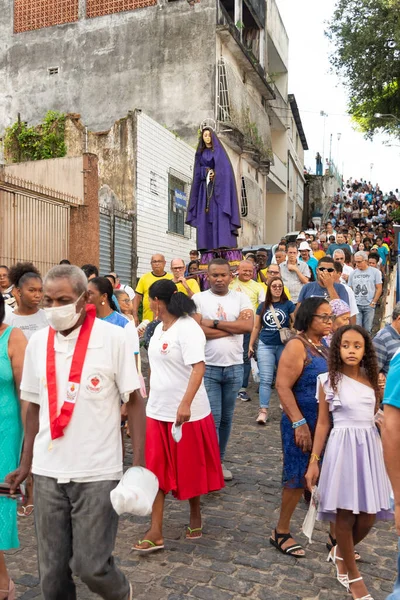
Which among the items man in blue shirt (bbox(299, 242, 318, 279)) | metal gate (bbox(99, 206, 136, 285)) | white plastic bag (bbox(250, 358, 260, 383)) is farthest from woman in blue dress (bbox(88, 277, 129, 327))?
metal gate (bbox(99, 206, 136, 285))

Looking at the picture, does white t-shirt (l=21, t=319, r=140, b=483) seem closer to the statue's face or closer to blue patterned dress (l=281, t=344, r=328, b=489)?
blue patterned dress (l=281, t=344, r=328, b=489)

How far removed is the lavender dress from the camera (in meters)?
3.92

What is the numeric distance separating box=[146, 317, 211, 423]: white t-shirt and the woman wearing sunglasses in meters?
3.50

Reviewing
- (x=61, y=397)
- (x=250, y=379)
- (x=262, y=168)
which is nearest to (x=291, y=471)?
(x=61, y=397)

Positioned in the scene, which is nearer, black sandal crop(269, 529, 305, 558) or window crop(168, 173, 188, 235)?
black sandal crop(269, 529, 305, 558)

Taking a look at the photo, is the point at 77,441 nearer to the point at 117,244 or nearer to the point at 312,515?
the point at 312,515

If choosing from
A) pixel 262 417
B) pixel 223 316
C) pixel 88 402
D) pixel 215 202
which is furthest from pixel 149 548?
pixel 215 202

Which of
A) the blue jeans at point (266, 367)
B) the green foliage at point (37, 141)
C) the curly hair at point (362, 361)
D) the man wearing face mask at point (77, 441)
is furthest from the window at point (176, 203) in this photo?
the man wearing face mask at point (77, 441)

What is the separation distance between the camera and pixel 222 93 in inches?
820

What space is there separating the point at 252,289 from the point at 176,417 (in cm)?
463

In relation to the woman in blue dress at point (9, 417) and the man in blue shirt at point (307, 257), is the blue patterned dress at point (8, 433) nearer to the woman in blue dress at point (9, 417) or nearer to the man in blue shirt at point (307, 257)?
the woman in blue dress at point (9, 417)

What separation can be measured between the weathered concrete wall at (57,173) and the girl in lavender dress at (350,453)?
11.7 m

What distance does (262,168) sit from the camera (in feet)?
88.3

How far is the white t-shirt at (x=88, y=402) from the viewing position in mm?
3008
